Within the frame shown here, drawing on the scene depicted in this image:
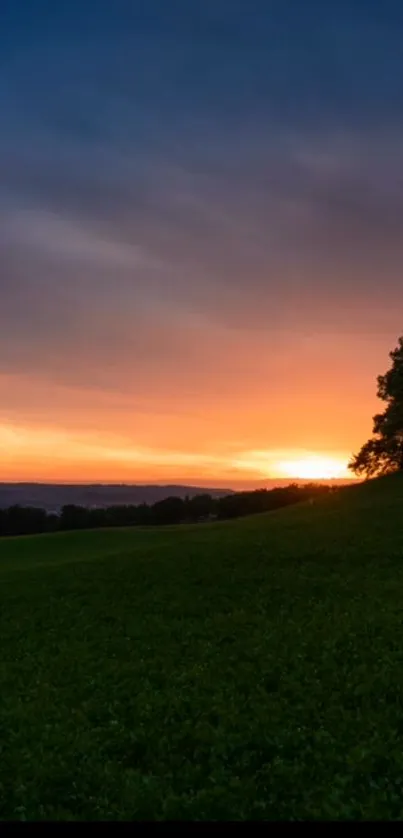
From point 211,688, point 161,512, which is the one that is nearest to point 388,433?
point 161,512

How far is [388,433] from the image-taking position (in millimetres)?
72750

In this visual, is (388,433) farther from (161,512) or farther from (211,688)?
(211,688)

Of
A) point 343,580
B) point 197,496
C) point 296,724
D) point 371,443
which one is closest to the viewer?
point 296,724

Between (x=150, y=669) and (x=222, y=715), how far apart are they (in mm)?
4399

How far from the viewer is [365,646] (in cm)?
1950

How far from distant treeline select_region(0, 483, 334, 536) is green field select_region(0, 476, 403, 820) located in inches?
2743

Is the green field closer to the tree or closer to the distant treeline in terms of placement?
the tree

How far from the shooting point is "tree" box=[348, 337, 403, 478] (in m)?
72.4

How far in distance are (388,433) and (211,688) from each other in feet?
193

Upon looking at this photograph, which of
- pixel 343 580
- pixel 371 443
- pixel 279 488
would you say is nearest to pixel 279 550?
pixel 343 580

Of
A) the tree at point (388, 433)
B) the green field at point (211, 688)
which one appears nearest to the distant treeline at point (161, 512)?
the tree at point (388, 433)

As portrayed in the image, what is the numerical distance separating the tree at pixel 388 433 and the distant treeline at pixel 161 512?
83.3 feet

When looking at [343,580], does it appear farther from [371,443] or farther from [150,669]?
[371,443]

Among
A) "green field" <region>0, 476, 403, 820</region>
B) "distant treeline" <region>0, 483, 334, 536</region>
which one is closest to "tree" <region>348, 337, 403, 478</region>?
"distant treeline" <region>0, 483, 334, 536</region>
